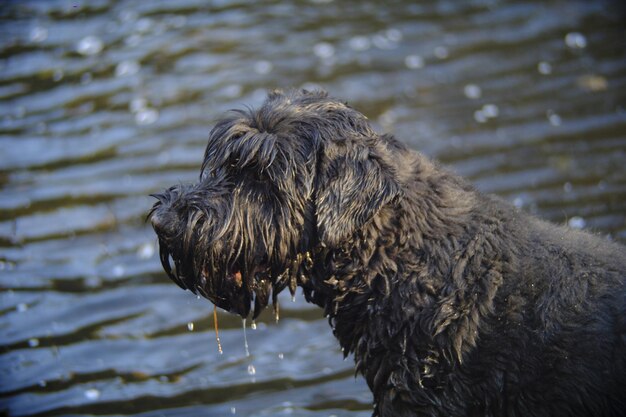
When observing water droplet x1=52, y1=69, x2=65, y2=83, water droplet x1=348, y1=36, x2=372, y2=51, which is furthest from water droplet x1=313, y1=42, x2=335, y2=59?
water droplet x1=52, y1=69, x2=65, y2=83

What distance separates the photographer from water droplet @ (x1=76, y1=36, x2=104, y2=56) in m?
12.9

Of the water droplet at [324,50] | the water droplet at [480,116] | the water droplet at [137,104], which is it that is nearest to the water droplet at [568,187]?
the water droplet at [480,116]

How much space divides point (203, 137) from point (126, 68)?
107 inches

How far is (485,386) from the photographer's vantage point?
14.3ft

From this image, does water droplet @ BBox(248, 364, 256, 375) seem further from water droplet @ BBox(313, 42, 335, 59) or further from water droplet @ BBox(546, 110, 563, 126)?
water droplet @ BBox(313, 42, 335, 59)

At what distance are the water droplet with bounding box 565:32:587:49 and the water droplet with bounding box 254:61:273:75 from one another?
424cm

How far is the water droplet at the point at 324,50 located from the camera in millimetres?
12281

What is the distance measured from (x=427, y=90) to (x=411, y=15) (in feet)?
8.71

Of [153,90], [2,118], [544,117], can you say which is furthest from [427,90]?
[2,118]

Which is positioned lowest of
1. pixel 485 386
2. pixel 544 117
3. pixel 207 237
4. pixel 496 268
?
pixel 544 117

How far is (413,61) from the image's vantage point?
1201cm

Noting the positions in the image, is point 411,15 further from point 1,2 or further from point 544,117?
point 1,2

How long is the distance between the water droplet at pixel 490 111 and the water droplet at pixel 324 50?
2662mm

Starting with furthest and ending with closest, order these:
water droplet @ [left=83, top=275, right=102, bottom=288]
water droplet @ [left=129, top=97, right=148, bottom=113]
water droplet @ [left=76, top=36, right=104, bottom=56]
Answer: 1. water droplet @ [left=76, top=36, right=104, bottom=56]
2. water droplet @ [left=129, top=97, right=148, bottom=113]
3. water droplet @ [left=83, top=275, right=102, bottom=288]
